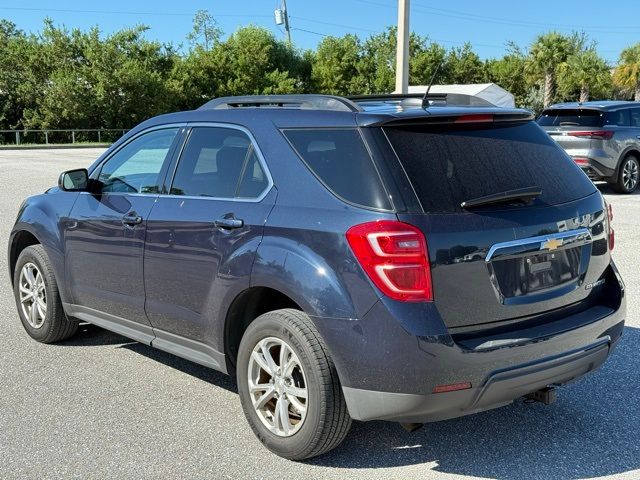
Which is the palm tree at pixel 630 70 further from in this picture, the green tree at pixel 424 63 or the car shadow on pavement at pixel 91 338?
the car shadow on pavement at pixel 91 338

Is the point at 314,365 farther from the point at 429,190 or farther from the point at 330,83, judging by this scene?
the point at 330,83

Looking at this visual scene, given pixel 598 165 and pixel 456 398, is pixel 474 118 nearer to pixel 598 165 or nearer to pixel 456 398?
pixel 456 398

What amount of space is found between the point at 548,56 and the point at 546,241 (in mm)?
62876

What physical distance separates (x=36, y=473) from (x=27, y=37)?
52.6m

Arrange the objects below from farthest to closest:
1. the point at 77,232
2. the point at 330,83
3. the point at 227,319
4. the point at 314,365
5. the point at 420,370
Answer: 1. the point at 330,83
2. the point at 77,232
3. the point at 227,319
4. the point at 314,365
5. the point at 420,370

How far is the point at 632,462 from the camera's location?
3609 mm

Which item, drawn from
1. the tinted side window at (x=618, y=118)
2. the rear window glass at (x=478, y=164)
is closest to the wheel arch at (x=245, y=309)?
the rear window glass at (x=478, y=164)

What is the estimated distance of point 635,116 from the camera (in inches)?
592

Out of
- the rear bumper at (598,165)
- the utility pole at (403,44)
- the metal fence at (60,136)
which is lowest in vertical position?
the metal fence at (60,136)

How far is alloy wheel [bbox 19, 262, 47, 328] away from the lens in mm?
5512

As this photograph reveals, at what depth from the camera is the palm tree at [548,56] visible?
6175 centimetres

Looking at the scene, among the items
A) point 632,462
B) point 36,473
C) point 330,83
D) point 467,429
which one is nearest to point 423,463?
point 467,429

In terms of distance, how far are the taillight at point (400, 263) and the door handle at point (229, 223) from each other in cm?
86

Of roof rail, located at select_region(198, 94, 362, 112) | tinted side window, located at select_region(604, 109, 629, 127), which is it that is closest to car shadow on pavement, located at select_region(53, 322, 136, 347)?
roof rail, located at select_region(198, 94, 362, 112)
